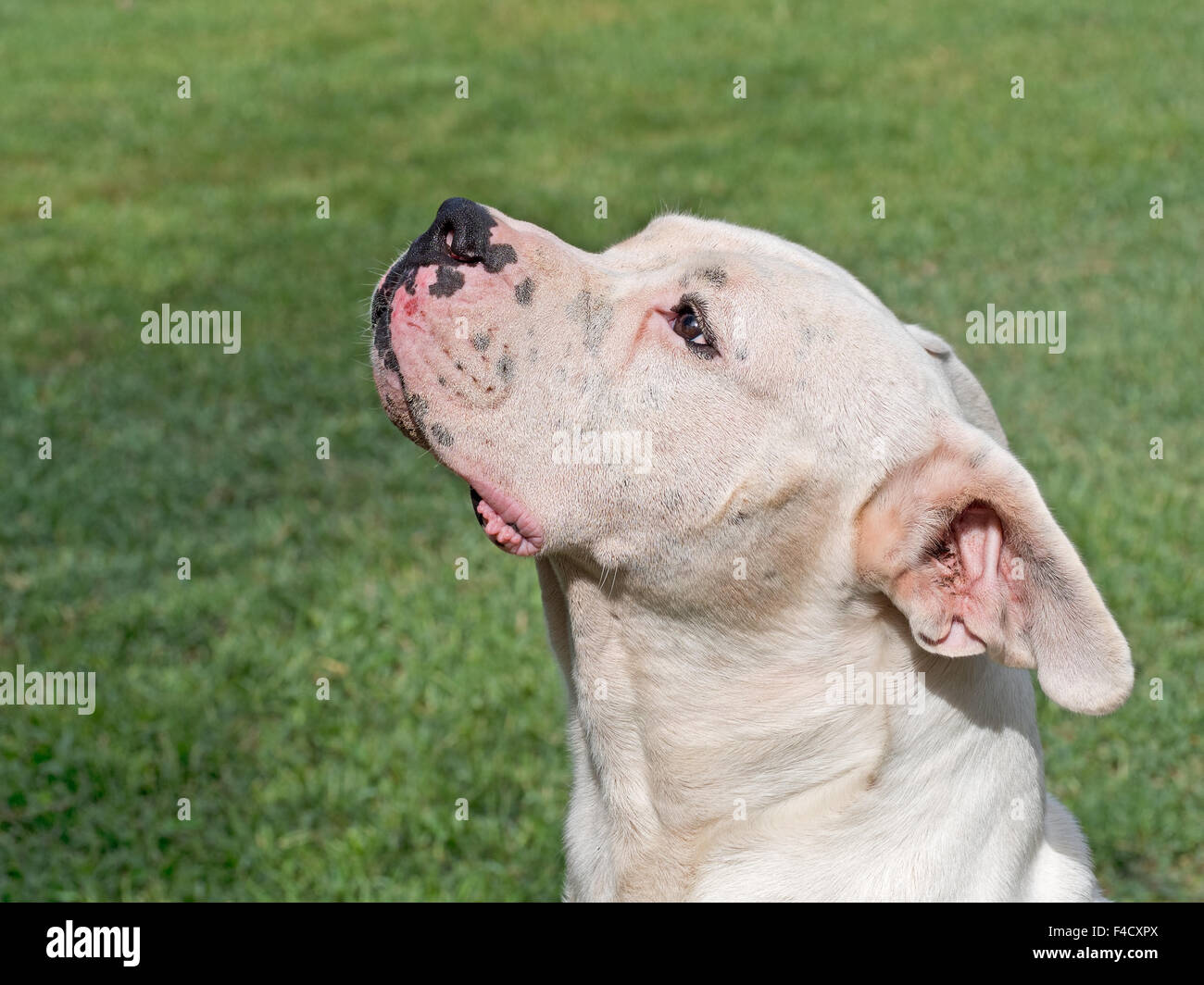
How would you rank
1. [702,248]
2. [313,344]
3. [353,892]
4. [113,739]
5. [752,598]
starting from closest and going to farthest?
1. [752,598]
2. [702,248]
3. [353,892]
4. [113,739]
5. [313,344]

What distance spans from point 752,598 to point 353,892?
212cm

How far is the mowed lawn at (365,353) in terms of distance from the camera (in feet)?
15.1

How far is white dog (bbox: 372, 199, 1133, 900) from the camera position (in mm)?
2678

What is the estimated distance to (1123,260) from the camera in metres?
9.35

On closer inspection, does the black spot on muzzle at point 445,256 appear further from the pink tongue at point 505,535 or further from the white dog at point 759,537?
the pink tongue at point 505,535

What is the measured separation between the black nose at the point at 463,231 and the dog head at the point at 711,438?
1 centimetres

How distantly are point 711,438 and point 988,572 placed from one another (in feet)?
1.99

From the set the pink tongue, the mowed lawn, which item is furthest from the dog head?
the mowed lawn

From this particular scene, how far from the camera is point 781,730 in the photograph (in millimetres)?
2752

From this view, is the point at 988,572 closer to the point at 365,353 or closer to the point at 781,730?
the point at 781,730

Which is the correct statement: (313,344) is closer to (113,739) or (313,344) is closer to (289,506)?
(289,506)

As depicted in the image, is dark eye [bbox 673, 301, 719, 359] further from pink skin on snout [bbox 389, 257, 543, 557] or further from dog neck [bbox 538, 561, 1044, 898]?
dog neck [bbox 538, 561, 1044, 898]

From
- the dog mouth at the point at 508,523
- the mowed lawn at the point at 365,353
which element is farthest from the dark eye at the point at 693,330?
the mowed lawn at the point at 365,353

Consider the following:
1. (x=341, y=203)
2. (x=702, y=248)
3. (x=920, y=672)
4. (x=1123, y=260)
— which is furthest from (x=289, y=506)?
(x=1123, y=260)
